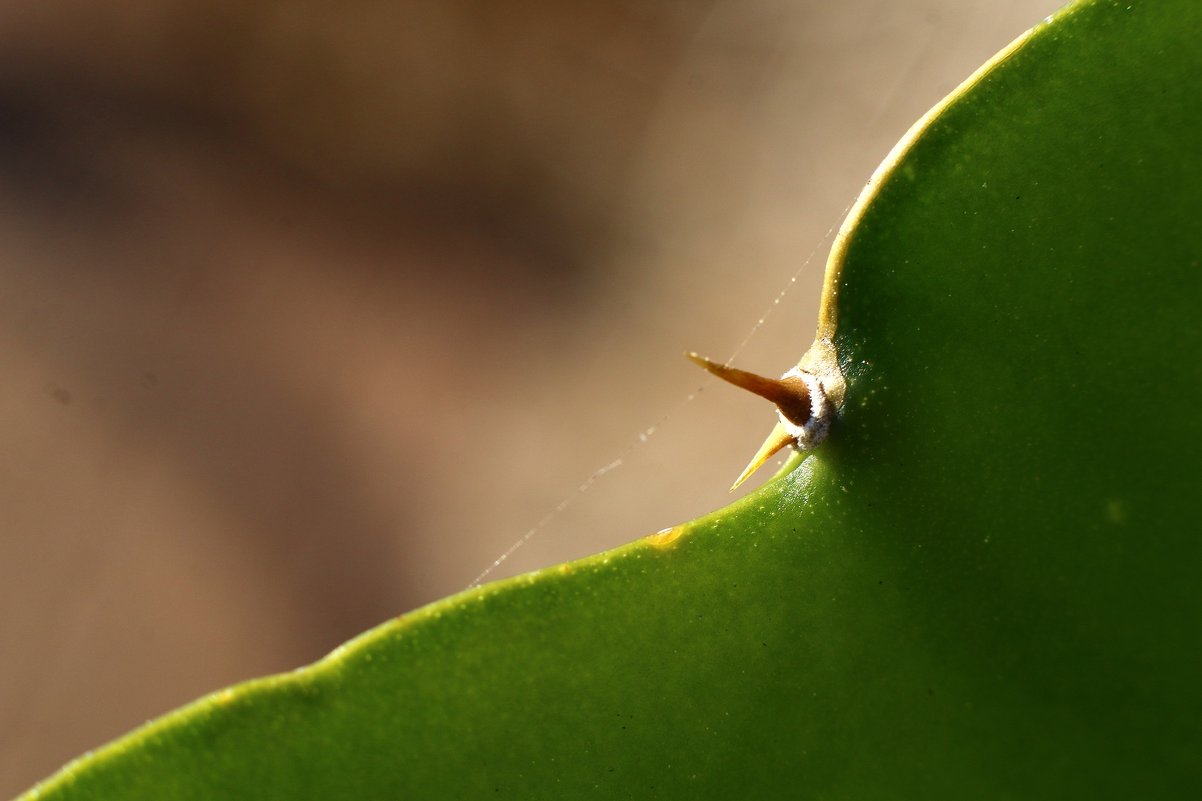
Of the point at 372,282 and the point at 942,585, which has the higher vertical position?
the point at 942,585

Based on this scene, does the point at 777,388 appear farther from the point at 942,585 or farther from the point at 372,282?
the point at 372,282

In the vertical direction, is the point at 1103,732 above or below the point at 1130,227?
below

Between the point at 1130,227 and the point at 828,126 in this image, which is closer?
the point at 1130,227

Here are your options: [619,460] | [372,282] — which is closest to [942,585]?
[619,460]

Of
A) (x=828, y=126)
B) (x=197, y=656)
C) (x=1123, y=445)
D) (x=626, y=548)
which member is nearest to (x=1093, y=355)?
(x=1123, y=445)

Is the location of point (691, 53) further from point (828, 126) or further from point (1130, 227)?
point (1130, 227)
